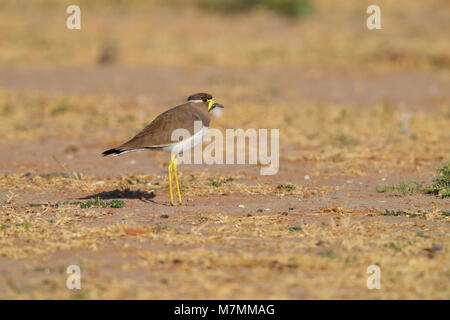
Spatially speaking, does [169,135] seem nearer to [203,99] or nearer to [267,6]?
[203,99]

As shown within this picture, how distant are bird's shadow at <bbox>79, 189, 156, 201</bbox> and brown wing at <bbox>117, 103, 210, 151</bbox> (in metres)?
0.76

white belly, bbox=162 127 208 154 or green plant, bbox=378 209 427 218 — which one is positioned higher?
white belly, bbox=162 127 208 154

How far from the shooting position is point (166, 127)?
6699 mm

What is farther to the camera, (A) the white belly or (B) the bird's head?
(B) the bird's head

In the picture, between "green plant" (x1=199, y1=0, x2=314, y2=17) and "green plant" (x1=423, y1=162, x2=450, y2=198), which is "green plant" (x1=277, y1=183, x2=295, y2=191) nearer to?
"green plant" (x1=423, y1=162, x2=450, y2=198)

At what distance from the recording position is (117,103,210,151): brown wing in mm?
6586

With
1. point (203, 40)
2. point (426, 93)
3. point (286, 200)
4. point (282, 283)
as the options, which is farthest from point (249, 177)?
point (203, 40)

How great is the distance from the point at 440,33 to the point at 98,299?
15.5 meters

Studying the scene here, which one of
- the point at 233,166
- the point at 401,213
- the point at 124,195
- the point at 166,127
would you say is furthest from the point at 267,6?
the point at 401,213

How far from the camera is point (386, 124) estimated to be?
449 inches

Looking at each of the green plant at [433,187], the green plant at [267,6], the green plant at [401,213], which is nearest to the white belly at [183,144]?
the green plant at [401,213]

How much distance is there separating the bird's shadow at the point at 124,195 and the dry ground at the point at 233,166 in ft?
0.10

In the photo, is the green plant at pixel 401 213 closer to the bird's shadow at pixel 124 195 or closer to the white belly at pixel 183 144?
the white belly at pixel 183 144

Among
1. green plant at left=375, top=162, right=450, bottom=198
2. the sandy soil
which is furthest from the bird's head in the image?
green plant at left=375, top=162, right=450, bottom=198
